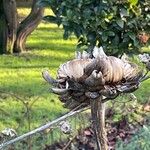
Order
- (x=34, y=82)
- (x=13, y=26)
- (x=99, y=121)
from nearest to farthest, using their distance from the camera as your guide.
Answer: (x=99, y=121) → (x=34, y=82) → (x=13, y=26)

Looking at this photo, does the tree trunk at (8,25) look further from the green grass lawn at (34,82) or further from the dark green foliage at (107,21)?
the dark green foliage at (107,21)

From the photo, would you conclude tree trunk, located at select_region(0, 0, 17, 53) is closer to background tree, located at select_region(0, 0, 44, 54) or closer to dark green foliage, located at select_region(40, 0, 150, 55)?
background tree, located at select_region(0, 0, 44, 54)

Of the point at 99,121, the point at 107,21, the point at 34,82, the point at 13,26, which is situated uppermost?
the point at 99,121

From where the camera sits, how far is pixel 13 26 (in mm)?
9883

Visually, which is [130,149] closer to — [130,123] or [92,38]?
[130,123]

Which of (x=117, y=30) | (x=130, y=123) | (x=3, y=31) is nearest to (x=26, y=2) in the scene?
(x=3, y=31)

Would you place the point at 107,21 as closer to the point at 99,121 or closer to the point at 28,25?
the point at 28,25

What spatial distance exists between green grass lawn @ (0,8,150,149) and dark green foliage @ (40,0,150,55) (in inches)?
29.3

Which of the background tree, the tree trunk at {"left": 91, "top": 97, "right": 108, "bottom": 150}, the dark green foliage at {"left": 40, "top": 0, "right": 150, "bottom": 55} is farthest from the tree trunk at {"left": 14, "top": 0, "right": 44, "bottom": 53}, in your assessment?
the tree trunk at {"left": 91, "top": 97, "right": 108, "bottom": 150}

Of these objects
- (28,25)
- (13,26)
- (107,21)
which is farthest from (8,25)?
(107,21)

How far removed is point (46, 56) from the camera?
9844mm

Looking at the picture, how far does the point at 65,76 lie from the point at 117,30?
5.78 m

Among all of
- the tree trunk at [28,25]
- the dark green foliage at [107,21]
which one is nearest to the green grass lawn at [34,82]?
the tree trunk at [28,25]

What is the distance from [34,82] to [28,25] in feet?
6.86
